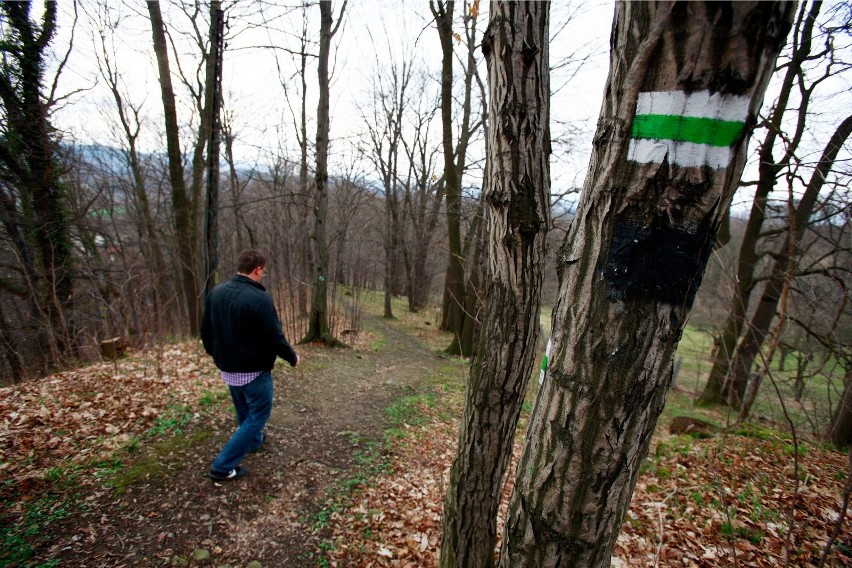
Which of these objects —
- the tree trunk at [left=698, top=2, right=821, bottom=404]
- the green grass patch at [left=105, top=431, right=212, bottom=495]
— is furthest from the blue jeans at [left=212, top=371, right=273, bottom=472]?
the tree trunk at [left=698, top=2, right=821, bottom=404]

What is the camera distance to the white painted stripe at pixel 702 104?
2.63 ft

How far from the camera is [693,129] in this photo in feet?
2.76

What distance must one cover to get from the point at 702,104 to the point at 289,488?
13.8 ft

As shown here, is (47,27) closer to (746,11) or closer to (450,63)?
(450,63)

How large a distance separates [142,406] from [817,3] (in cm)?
1091

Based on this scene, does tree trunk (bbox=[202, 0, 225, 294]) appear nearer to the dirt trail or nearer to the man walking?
the dirt trail

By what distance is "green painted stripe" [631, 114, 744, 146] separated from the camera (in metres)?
0.83

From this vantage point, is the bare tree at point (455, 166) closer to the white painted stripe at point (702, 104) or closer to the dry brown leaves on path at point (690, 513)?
the dry brown leaves on path at point (690, 513)

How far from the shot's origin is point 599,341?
100 centimetres

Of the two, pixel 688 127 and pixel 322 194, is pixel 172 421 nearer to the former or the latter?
pixel 322 194

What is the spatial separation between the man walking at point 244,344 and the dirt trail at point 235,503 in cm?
32

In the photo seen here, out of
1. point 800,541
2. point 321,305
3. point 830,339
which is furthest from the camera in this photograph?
point 321,305

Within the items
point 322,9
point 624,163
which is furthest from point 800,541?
point 322,9

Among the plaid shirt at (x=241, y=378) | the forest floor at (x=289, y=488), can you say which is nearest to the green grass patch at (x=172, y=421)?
the forest floor at (x=289, y=488)
